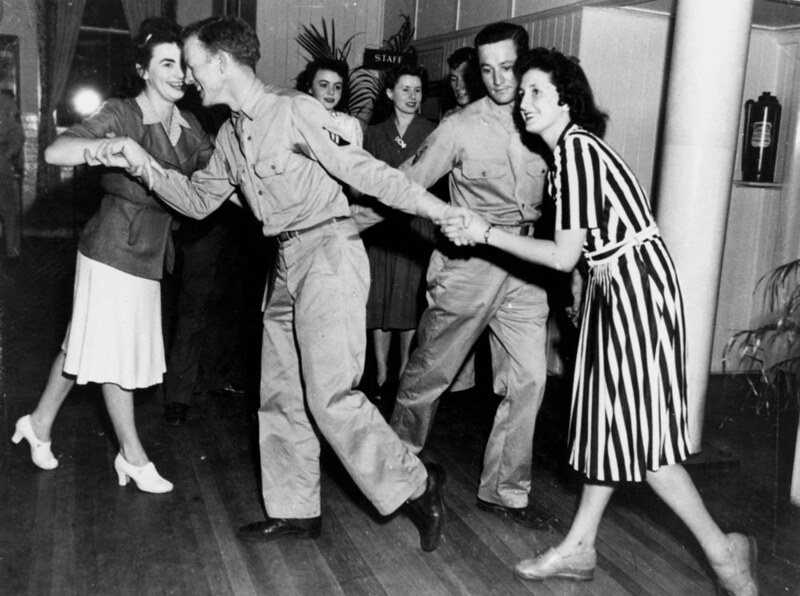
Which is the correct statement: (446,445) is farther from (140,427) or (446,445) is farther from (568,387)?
(140,427)

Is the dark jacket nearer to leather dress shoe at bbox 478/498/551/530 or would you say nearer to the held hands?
the held hands

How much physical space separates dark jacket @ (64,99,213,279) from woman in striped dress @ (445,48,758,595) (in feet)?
4.62

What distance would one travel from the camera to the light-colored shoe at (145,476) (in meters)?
3.08

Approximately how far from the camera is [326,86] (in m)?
5.04

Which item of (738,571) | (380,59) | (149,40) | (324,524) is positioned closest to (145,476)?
(324,524)

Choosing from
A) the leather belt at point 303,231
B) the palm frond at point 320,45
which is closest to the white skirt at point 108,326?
the leather belt at point 303,231

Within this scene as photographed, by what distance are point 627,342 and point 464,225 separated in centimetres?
64

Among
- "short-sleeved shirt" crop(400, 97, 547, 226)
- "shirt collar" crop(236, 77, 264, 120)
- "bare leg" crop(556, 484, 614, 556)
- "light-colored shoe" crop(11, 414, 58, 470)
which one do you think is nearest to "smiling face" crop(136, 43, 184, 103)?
"shirt collar" crop(236, 77, 264, 120)

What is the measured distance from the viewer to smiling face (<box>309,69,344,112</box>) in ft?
16.5

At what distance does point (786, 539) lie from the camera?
115 inches

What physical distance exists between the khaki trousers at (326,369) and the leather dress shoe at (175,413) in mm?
1324

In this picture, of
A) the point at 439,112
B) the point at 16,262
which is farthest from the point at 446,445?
the point at 16,262

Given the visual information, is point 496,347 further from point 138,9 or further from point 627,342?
point 138,9

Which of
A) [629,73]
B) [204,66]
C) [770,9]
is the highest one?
[770,9]
